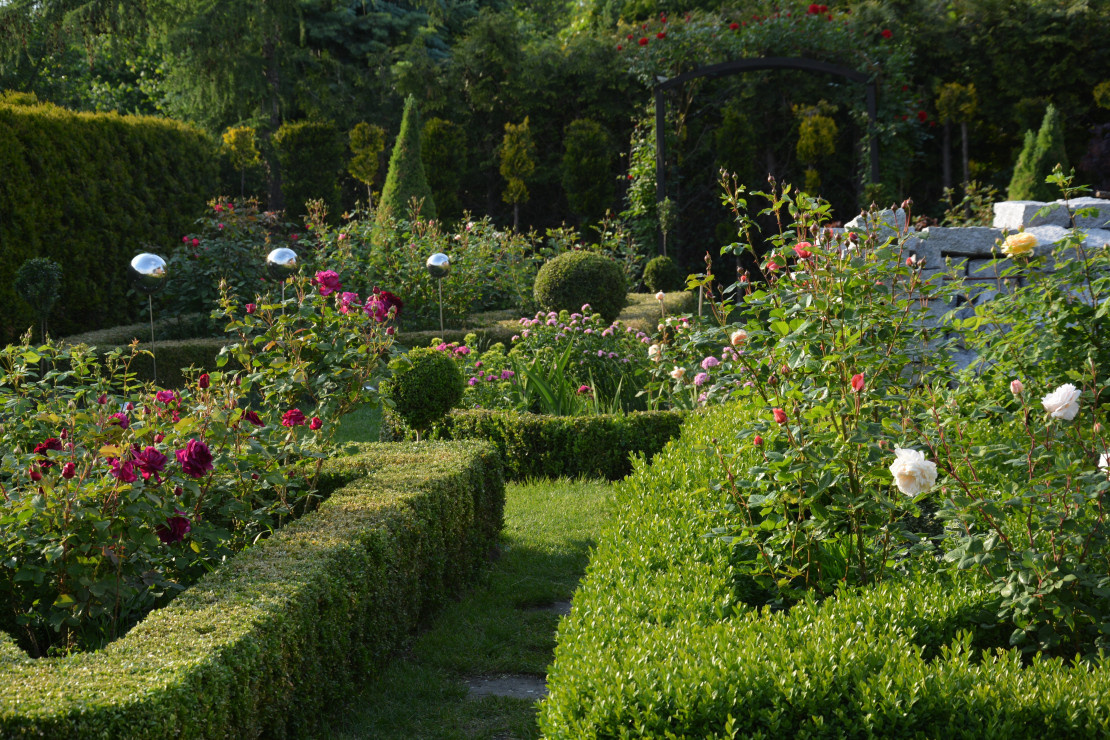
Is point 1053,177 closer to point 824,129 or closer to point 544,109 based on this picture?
point 824,129

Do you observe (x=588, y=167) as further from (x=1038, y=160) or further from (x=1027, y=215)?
(x=1027, y=215)

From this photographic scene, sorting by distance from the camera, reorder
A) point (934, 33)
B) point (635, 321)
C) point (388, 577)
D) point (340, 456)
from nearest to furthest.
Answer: point (388, 577), point (340, 456), point (635, 321), point (934, 33)

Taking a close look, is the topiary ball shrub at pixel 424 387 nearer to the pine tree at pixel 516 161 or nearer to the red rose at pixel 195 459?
the red rose at pixel 195 459

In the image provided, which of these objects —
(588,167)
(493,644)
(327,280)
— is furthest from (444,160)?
(493,644)

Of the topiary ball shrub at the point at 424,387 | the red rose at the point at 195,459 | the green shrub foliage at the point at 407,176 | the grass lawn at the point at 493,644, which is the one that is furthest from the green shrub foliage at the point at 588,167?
the red rose at the point at 195,459

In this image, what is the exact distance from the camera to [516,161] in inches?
544

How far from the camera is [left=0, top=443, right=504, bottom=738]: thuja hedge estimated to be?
6.13 ft

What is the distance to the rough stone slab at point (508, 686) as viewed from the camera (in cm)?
305

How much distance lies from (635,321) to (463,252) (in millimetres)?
2541

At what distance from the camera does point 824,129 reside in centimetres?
1283

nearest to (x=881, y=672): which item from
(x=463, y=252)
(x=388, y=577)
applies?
(x=388, y=577)

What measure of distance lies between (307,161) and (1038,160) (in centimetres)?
1016

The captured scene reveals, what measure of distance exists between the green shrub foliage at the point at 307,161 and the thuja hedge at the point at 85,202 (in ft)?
9.91

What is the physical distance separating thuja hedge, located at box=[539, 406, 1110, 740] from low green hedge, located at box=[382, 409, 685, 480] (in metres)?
3.03
